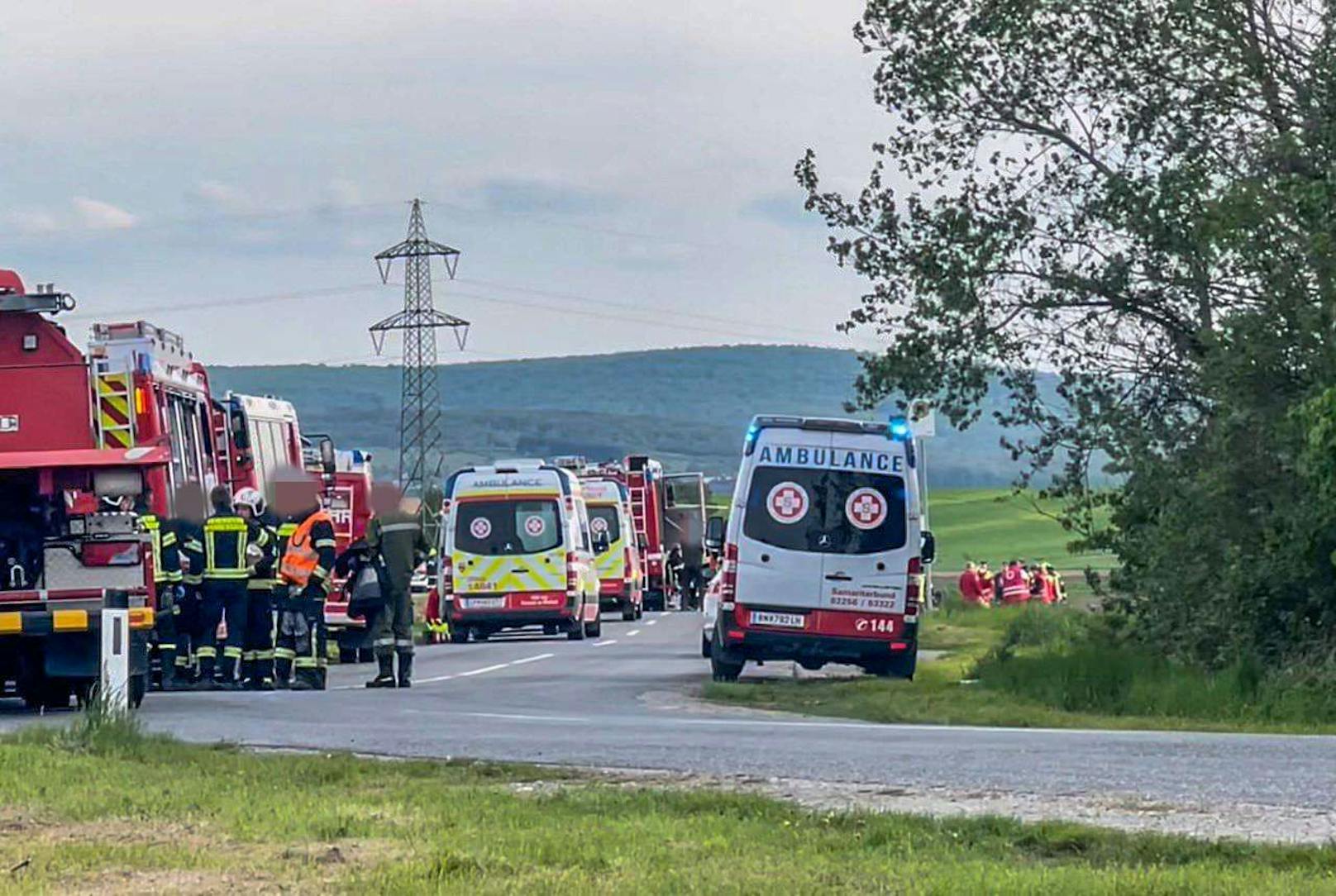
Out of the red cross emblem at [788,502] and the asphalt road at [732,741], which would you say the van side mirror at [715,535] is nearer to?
the red cross emblem at [788,502]

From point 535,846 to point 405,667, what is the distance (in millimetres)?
13657

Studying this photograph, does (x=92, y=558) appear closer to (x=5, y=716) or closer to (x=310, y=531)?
(x=5, y=716)

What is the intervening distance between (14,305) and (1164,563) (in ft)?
34.2

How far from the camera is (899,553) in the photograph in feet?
77.0

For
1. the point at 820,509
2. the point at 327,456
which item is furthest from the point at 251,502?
the point at 327,456

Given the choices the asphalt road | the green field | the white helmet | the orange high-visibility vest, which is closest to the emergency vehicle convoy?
the asphalt road

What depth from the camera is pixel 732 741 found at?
47.0ft

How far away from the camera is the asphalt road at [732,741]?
37.8 feet

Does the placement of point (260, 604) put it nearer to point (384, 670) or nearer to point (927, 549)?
Result: point (384, 670)

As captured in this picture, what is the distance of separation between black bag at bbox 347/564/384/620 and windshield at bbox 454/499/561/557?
14125 mm

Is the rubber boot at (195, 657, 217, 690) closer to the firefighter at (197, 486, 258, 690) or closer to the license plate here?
the firefighter at (197, 486, 258, 690)

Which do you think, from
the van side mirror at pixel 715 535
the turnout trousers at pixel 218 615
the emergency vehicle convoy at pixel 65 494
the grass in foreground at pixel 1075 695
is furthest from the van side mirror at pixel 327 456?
the emergency vehicle convoy at pixel 65 494

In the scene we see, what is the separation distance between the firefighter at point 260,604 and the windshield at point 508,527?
14275 mm

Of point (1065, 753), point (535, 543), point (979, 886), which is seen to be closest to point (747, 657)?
point (1065, 753)
